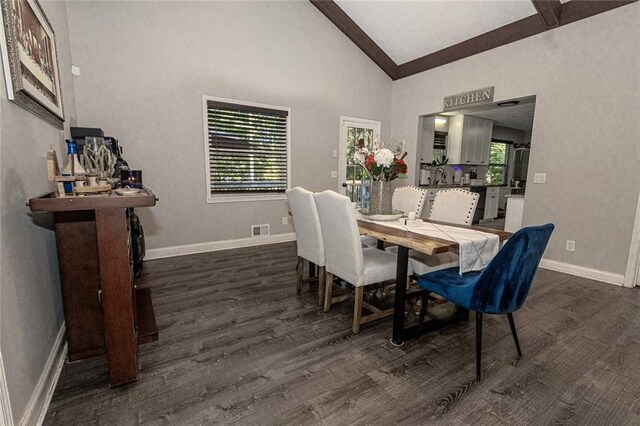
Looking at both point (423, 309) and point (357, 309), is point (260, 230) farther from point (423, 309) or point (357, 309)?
point (423, 309)

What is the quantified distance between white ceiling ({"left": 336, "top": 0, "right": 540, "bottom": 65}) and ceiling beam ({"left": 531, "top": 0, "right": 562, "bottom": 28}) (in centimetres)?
19

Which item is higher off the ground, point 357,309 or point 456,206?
point 456,206

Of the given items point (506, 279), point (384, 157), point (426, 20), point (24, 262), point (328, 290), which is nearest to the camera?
point (24, 262)

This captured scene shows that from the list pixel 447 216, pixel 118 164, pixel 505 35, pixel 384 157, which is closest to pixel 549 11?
pixel 505 35

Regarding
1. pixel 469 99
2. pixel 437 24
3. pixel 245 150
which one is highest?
pixel 437 24

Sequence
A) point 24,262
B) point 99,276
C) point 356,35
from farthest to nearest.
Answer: point 356,35, point 99,276, point 24,262

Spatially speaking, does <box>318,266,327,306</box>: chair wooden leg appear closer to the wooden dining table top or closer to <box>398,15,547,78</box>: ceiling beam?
the wooden dining table top

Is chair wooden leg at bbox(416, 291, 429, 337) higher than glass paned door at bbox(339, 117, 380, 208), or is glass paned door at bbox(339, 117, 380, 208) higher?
glass paned door at bbox(339, 117, 380, 208)

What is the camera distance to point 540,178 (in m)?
3.70

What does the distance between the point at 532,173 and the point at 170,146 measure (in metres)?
4.65

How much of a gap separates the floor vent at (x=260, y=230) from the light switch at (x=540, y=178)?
372 centimetres

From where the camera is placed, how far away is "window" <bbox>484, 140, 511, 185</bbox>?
8.09 meters

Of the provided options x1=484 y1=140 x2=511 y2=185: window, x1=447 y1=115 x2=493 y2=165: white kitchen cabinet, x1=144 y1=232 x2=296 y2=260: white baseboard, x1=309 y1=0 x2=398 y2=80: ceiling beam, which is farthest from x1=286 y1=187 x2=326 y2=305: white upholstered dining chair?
x1=484 y1=140 x2=511 y2=185: window

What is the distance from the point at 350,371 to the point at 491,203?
6916 millimetres
